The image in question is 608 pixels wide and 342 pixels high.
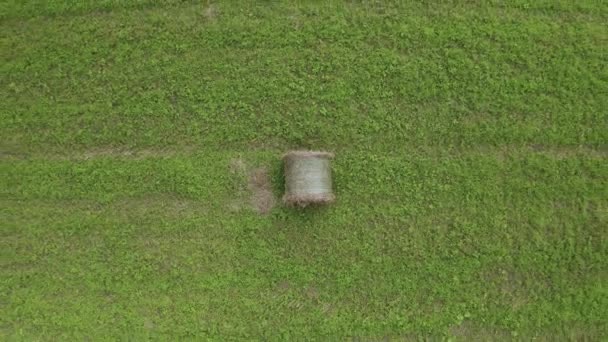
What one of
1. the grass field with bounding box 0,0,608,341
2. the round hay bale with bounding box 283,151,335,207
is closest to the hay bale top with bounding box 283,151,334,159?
the round hay bale with bounding box 283,151,335,207

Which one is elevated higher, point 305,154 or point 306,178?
point 305,154

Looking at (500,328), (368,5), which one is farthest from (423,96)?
(500,328)

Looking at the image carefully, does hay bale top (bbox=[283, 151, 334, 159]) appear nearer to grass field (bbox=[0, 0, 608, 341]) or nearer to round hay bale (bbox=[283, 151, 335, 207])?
round hay bale (bbox=[283, 151, 335, 207])

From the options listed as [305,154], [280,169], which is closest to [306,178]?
[305,154]

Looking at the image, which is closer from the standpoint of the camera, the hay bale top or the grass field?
the hay bale top

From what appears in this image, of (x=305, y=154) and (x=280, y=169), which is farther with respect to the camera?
(x=280, y=169)

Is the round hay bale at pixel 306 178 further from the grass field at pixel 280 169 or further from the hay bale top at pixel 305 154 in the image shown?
the grass field at pixel 280 169

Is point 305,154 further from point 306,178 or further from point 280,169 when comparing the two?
point 280,169
